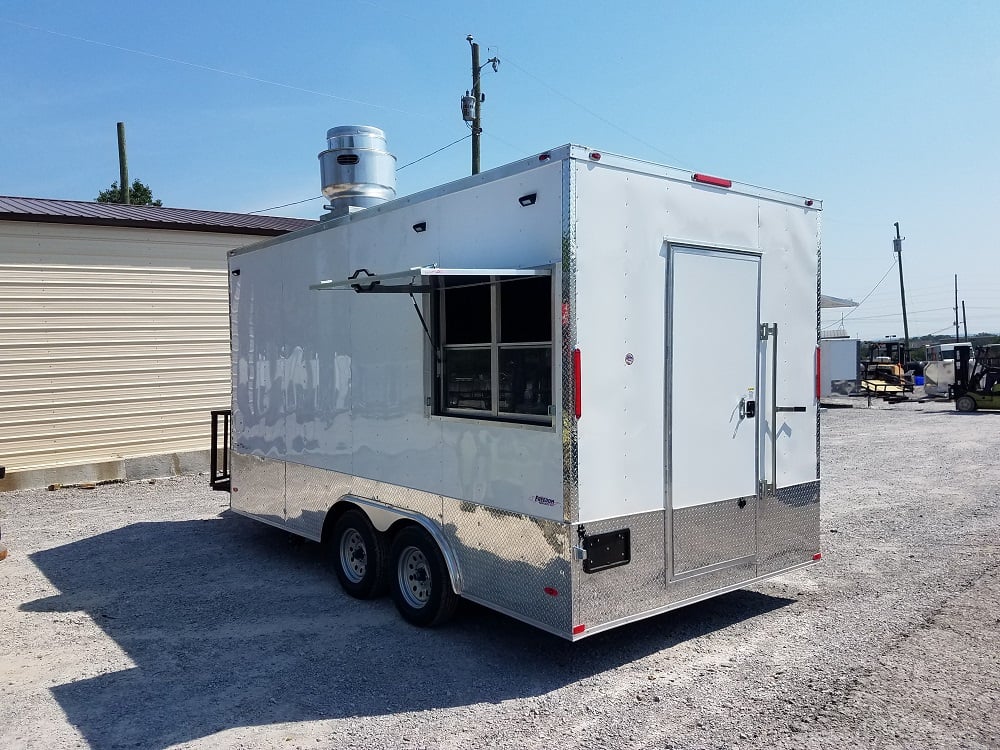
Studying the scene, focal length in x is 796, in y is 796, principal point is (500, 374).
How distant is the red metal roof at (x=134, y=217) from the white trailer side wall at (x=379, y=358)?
4.56 m

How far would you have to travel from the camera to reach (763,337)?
5.15 m

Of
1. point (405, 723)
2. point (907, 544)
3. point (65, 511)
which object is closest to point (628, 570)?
point (405, 723)

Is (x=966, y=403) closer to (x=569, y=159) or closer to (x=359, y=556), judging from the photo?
(x=359, y=556)

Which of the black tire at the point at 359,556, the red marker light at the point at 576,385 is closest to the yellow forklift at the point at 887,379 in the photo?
the black tire at the point at 359,556

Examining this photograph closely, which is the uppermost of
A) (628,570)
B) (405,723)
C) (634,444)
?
(634,444)

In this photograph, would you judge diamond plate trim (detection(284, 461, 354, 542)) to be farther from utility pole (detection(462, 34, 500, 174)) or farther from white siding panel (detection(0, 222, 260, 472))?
utility pole (detection(462, 34, 500, 174))

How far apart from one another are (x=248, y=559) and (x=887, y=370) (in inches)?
Result: 999

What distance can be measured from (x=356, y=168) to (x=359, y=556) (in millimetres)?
3290

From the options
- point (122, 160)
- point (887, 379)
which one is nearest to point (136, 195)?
point (122, 160)

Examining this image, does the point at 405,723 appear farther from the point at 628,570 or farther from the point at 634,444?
the point at 634,444

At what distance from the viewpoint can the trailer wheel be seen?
2166cm

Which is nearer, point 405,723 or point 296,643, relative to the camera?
point 405,723

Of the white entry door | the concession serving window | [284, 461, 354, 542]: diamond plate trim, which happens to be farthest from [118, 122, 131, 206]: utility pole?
the white entry door

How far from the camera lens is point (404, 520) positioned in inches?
212
